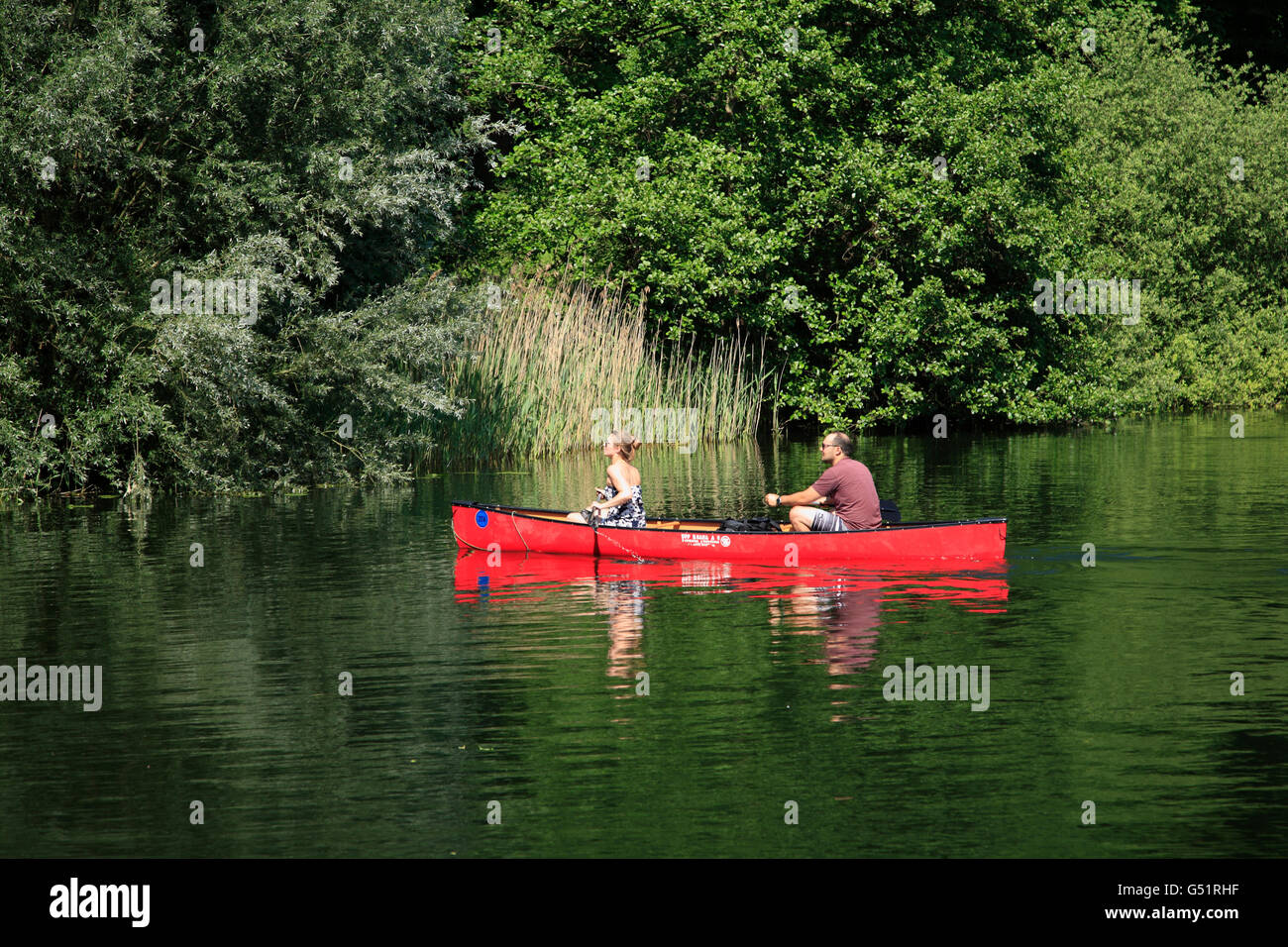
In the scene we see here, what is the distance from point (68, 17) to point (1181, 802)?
21.4 meters

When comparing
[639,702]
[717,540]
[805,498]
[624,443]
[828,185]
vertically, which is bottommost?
[639,702]

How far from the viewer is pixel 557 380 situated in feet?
102

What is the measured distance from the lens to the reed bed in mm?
29859

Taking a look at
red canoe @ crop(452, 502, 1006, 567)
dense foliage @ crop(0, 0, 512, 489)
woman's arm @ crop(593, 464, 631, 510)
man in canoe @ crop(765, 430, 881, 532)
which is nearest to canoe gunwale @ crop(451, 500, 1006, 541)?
red canoe @ crop(452, 502, 1006, 567)

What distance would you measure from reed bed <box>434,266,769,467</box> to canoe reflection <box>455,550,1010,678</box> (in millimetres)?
9869

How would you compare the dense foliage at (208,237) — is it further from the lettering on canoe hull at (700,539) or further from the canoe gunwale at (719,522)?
the lettering on canoe hull at (700,539)

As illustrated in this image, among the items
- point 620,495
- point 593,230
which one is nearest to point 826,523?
point 620,495

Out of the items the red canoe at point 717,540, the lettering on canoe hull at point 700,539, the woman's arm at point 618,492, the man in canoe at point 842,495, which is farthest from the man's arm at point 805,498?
the woman's arm at point 618,492

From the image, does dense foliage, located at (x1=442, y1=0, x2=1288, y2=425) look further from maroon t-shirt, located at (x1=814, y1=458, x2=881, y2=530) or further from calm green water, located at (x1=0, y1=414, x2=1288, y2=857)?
maroon t-shirt, located at (x1=814, y1=458, x2=881, y2=530)

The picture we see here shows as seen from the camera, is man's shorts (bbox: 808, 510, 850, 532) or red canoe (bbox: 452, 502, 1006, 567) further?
man's shorts (bbox: 808, 510, 850, 532)

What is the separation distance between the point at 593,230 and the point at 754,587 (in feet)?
67.3

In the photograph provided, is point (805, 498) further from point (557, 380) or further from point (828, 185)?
point (828, 185)

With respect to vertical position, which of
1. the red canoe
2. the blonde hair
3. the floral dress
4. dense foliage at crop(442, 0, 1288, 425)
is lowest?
the red canoe
